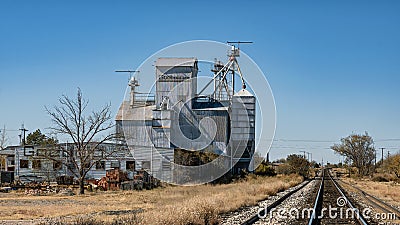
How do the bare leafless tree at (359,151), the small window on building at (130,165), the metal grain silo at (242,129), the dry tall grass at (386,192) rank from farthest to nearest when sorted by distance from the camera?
Result: 1. the bare leafless tree at (359,151)
2. the metal grain silo at (242,129)
3. the small window on building at (130,165)
4. the dry tall grass at (386,192)

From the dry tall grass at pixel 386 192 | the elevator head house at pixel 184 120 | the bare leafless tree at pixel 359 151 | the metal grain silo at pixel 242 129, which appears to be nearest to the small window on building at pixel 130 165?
the elevator head house at pixel 184 120

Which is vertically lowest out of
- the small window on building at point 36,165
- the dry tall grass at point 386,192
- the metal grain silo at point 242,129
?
the dry tall grass at point 386,192

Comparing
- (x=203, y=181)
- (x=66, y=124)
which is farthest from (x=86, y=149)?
(x=203, y=181)

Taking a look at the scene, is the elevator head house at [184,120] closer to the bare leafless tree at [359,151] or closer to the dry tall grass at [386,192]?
the dry tall grass at [386,192]

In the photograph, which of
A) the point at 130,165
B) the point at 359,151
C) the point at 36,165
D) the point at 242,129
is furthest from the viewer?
the point at 359,151

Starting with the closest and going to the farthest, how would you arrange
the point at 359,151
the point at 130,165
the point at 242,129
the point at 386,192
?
the point at 386,192
the point at 130,165
the point at 242,129
the point at 359,151

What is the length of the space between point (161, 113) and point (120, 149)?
9.64m

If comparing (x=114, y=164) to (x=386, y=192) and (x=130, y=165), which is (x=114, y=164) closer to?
(x=130, y=165)

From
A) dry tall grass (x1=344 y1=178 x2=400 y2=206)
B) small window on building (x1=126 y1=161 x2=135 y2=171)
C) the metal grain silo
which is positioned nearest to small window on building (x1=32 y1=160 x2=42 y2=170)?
small window on building (x1=126 y1=161 x2=135 y2=171)

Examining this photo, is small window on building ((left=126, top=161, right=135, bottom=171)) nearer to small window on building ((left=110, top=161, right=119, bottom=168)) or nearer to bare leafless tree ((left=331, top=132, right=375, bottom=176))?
small window on building ((left=110, top=161, right=119, bottom=168))

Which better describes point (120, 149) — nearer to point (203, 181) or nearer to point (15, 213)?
point (203, 181)

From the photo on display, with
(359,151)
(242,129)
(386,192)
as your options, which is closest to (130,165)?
(242,129)

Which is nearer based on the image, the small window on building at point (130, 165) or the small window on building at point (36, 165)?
the small window on building at point (130, 165)

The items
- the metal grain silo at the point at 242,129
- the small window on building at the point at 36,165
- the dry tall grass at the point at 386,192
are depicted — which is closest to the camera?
the dry tall grass at the point at 386,192
